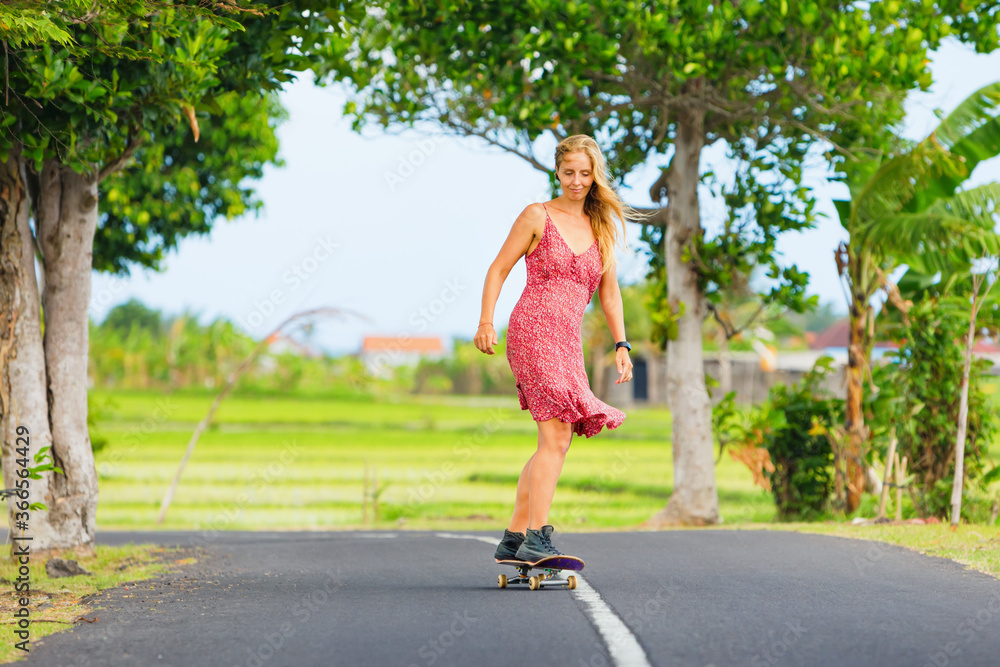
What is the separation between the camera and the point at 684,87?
1071 cm

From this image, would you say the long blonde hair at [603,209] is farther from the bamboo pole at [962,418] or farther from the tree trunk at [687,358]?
the tree trunk at [687,358]

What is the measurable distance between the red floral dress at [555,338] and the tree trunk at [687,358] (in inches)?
265

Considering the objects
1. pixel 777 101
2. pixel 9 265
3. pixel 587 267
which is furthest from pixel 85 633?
pixel 777 101

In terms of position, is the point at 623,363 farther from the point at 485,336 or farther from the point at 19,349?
the point at 19,349

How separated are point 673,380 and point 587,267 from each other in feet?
22.9

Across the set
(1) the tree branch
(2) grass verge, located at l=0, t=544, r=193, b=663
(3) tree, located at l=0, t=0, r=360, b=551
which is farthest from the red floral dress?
(1) the tree branch

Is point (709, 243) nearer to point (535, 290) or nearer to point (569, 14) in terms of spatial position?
point (569, 14)

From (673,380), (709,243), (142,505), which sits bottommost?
(142,505)

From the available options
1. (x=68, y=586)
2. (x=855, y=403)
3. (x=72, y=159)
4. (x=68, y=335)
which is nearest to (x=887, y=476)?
(x=855, y=403)

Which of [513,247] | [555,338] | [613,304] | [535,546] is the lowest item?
[535,546]

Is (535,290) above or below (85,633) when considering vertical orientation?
above

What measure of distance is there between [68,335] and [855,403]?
288 inches

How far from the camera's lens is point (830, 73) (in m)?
9.45

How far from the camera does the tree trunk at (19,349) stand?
6469 millimetres
